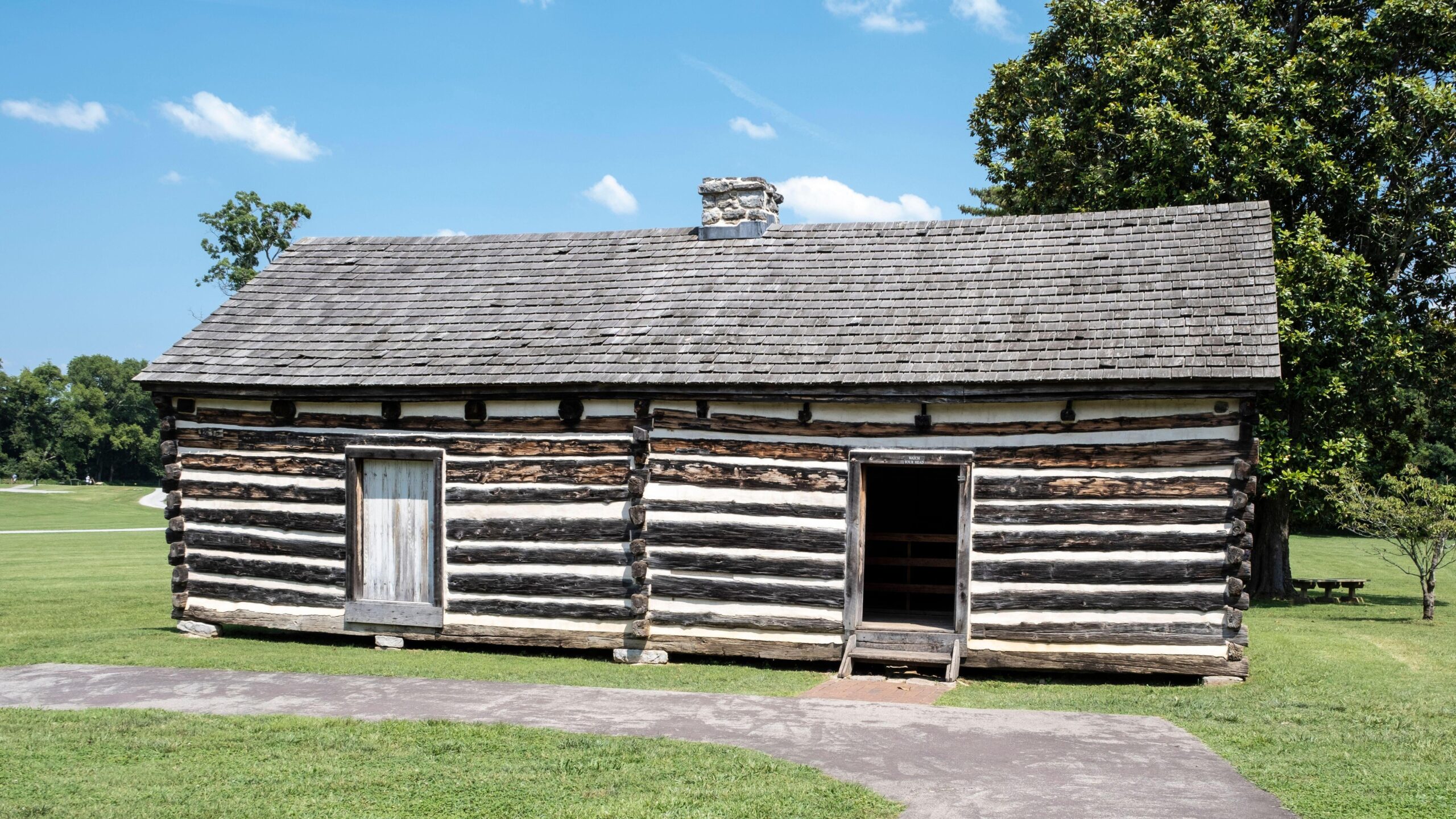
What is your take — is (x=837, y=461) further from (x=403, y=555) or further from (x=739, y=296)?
(x=403, y=555)

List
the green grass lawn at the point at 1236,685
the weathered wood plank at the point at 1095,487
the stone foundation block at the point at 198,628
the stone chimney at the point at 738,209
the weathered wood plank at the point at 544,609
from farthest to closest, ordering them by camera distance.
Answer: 1. the stone chimney at the point at 738,209
2. the stone foundation block at the point at 198,628
3. the weathered wood plank at the point at 544,609
4. the weathered wood plank at the point at 1095,487
5. the green grass lawn at the point at 1236,685

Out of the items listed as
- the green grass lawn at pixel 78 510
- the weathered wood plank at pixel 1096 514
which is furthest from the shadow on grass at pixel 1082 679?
the green grass lawn at pixel 78 510

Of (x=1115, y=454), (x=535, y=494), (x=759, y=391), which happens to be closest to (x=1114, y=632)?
(x=1115, y=454)

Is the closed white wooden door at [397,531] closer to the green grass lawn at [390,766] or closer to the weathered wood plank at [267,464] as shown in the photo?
the weathered wood plank at [267,464]

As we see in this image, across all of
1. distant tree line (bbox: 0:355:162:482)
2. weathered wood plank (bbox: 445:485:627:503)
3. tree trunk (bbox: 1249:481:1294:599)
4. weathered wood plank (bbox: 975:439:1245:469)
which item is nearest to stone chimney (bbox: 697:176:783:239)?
weathered wood plank (bbox: 445:485:627:503)

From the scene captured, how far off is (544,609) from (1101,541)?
5.51 m

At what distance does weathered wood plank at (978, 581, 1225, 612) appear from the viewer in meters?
10.7

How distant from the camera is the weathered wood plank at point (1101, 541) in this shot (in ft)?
35.0

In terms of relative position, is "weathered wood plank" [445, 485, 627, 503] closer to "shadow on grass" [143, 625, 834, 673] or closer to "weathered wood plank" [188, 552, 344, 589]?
"shadow on grass" [143, 625, 834, 673]

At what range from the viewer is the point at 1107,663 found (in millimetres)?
10828

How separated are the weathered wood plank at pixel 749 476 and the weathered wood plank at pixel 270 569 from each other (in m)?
3.84

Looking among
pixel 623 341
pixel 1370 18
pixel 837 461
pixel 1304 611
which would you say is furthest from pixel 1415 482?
pixel 623 341

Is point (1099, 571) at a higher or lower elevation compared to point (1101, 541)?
lower

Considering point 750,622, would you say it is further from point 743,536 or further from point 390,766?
point 390,766
